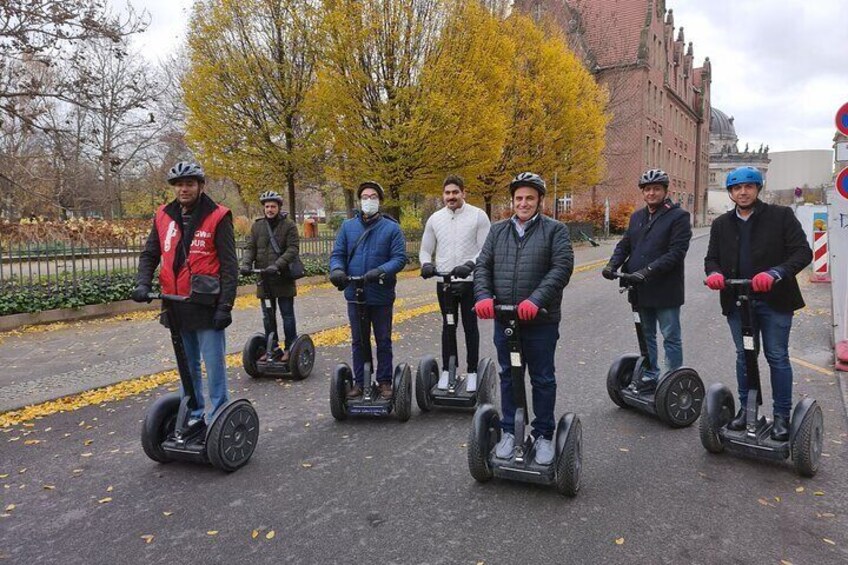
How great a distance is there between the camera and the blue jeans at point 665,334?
5.14 meters

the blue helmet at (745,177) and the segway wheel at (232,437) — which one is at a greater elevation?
the blue helmet at (745,177)

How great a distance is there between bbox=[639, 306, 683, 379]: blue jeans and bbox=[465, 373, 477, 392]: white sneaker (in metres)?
1.55

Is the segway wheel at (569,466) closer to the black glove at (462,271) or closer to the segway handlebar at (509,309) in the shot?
the segway handlebar at (509,309)

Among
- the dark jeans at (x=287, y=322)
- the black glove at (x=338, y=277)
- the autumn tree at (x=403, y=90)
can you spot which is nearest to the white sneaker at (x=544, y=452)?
the black glove at (x=338, y=277)

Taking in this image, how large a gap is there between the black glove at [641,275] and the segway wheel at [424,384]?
1974 millimetres

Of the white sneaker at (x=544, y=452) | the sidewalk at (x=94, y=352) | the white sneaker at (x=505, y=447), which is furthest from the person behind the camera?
the sidewalk at (x=94, y=352)

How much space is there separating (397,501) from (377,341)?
1.81 meters

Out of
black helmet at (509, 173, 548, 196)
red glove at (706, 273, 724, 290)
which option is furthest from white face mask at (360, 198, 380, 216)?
red glove at (706, 273, 724, 290)

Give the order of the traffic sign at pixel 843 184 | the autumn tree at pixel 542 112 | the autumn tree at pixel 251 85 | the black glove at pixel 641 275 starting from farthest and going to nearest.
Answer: the autumn tree at pixel 542 112, the autumn tree at pixel 251 85, the traffic sign at pixel 843 184, the black glove at pixel 641 275

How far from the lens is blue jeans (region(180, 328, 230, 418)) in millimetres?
4227

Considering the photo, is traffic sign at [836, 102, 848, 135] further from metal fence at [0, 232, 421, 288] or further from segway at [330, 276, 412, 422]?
metal fence at [0, 232, 421, 288]

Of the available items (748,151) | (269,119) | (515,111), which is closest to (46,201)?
(269,119)

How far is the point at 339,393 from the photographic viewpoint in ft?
16.8

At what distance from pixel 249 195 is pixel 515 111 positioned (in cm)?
1203
